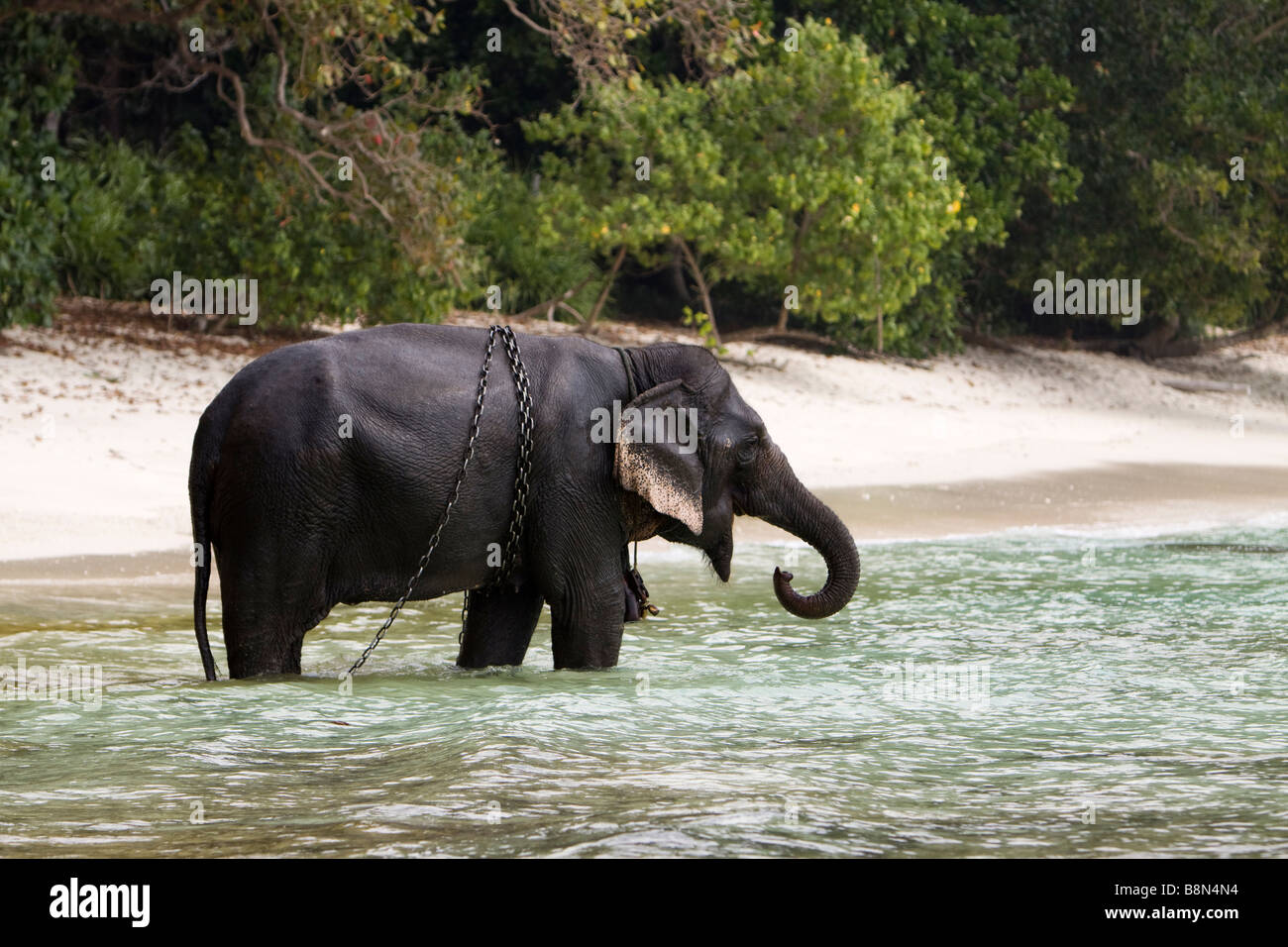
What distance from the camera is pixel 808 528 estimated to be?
24.3 ft

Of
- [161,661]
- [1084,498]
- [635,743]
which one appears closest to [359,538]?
[635,743]

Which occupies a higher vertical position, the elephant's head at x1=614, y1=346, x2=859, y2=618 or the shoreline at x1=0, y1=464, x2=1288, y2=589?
the elephant's head at x1=614, y1=346, x2=859, y2=618

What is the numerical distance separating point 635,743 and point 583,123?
13313mm

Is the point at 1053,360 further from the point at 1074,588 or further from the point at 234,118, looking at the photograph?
the point at 1074,588

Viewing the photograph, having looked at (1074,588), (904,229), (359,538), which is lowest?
(1074,588)

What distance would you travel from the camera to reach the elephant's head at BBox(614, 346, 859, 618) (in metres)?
6.88

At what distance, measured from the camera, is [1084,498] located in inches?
563

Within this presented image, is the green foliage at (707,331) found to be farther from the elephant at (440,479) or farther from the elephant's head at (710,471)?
the elephant at (440,479)

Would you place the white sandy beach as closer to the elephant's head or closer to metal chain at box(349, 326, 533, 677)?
metal chain at box(349, 326, 533, 677)

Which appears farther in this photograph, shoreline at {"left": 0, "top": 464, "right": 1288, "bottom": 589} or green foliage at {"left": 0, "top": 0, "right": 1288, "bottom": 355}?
green foliage at {"left": 0, "top": 0, "right": 1288, "bottom": 355}

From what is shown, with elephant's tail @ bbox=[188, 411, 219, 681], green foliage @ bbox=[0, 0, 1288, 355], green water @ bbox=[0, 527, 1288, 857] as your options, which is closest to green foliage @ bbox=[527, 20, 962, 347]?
green foliage @ bbox=[0, 0, 1288, 355]

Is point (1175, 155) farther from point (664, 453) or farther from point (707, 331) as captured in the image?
point (664, 453)

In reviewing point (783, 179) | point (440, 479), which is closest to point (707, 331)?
point (783, 179)

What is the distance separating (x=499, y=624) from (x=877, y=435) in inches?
381
